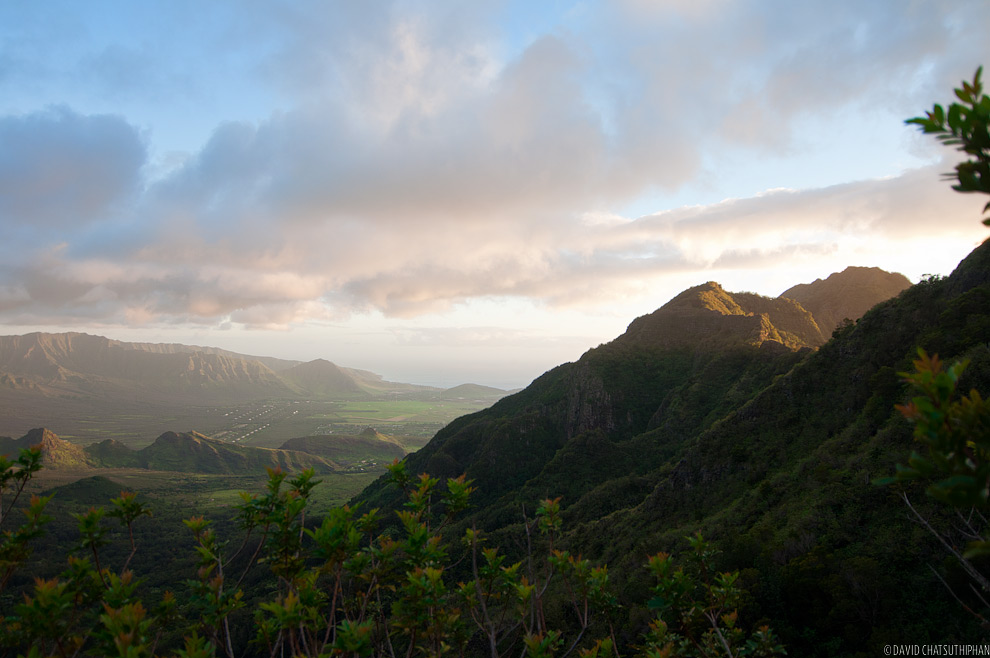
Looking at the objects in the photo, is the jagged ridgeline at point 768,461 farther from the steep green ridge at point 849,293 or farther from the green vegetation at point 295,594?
the steep green ridge at point 849,293

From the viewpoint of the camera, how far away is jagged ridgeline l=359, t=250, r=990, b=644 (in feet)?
64.0

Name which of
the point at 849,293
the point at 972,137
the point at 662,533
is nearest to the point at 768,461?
the point at 662,533

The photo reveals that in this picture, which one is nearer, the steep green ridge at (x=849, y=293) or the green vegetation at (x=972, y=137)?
the green vegetation at (x=972, y=137)

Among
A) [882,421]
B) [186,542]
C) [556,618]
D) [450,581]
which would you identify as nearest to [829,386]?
[882,421]

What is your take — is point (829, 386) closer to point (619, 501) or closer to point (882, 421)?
point (882, 421)

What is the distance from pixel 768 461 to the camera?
3838cm

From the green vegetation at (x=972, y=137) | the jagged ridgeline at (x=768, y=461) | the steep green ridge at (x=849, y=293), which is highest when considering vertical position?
the steep green ridge at (x=849, y=293)

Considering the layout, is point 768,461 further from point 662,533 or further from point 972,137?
point 972,137

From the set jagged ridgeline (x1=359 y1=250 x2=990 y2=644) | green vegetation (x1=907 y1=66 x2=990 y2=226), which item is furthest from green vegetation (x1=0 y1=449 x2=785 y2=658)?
jagged ridgeline (x1=359 y1=250 x2=990 y2=644)

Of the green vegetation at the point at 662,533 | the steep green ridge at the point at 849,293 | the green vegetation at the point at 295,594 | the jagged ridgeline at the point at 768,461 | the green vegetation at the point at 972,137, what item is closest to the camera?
the green vegetation at the point at 972,137

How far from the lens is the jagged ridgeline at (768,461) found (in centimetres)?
1950

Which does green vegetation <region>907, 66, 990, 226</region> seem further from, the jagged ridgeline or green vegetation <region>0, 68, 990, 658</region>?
the jagged ridgeline

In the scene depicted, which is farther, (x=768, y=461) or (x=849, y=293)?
(x=849, y=293)

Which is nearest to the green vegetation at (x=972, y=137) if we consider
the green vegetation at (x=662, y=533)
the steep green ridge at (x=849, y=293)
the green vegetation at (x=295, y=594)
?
the green vegetation at (x=662, y=533)
